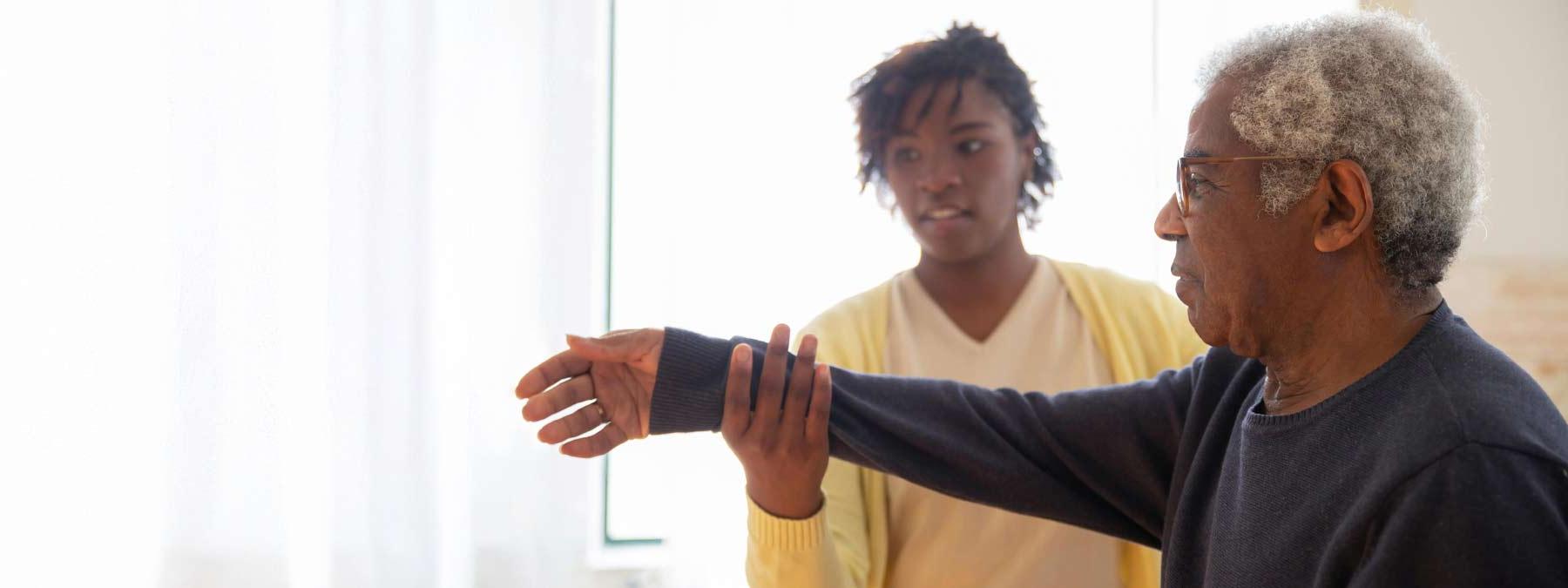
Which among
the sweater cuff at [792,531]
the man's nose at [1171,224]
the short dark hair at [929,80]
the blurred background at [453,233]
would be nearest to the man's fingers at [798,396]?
the sweater cuff at [792,531]

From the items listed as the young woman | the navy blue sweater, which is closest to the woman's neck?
the young woman

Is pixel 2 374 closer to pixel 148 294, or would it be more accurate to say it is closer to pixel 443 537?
pixel 148 294

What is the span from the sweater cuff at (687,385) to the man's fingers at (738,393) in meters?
0.02

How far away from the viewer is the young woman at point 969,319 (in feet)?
4.92

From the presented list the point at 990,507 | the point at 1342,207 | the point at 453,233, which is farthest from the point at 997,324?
the point at 453,233

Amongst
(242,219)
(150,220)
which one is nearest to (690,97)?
(242,219)

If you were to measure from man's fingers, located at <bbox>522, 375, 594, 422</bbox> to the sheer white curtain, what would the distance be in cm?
91

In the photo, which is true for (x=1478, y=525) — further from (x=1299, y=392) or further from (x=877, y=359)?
(x=877, y=359)

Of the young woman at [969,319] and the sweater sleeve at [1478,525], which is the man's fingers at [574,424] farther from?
the sweater sleeve at [1478,525]

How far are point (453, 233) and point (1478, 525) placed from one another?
5.81ft

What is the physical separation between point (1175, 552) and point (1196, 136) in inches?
15.9

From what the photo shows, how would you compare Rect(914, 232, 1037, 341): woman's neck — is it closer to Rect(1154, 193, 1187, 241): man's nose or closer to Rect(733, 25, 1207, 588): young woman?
Rect(733, 25, 1207, 588): young woman

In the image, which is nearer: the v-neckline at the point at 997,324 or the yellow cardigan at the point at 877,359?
the yellow cardigan at the point at 877,359

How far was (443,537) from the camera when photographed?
214 centimetres
